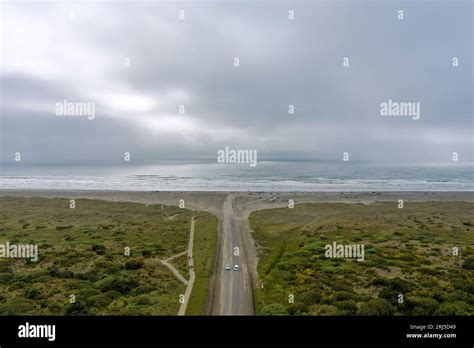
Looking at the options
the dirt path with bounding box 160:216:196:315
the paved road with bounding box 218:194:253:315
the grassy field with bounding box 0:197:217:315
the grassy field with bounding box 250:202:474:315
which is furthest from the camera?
the paved road with bounding box 218:194:253:315

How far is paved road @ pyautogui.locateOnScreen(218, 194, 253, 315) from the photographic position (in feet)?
24.4

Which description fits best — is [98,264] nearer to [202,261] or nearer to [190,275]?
[190,275]

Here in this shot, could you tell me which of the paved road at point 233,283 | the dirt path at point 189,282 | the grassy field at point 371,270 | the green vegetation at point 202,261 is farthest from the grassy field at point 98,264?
the grassy field at point 371,270

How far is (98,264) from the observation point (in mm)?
9680

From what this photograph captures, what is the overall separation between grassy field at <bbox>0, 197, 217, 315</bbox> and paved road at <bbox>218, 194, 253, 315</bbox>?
81 centimetres

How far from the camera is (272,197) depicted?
29.5 meters

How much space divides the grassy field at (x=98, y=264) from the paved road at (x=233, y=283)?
813 mm

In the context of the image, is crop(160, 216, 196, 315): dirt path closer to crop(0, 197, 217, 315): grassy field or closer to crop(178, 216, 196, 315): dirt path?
crop(178, 216, 196, 315): dirt path

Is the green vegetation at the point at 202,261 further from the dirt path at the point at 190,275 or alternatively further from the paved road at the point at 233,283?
the paved road at the point at 233,283

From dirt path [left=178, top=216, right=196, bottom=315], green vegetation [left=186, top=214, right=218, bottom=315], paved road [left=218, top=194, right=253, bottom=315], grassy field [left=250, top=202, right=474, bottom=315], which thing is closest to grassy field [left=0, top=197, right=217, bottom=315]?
green vegetation [left=186, top=214, right=218, bottom=315]
